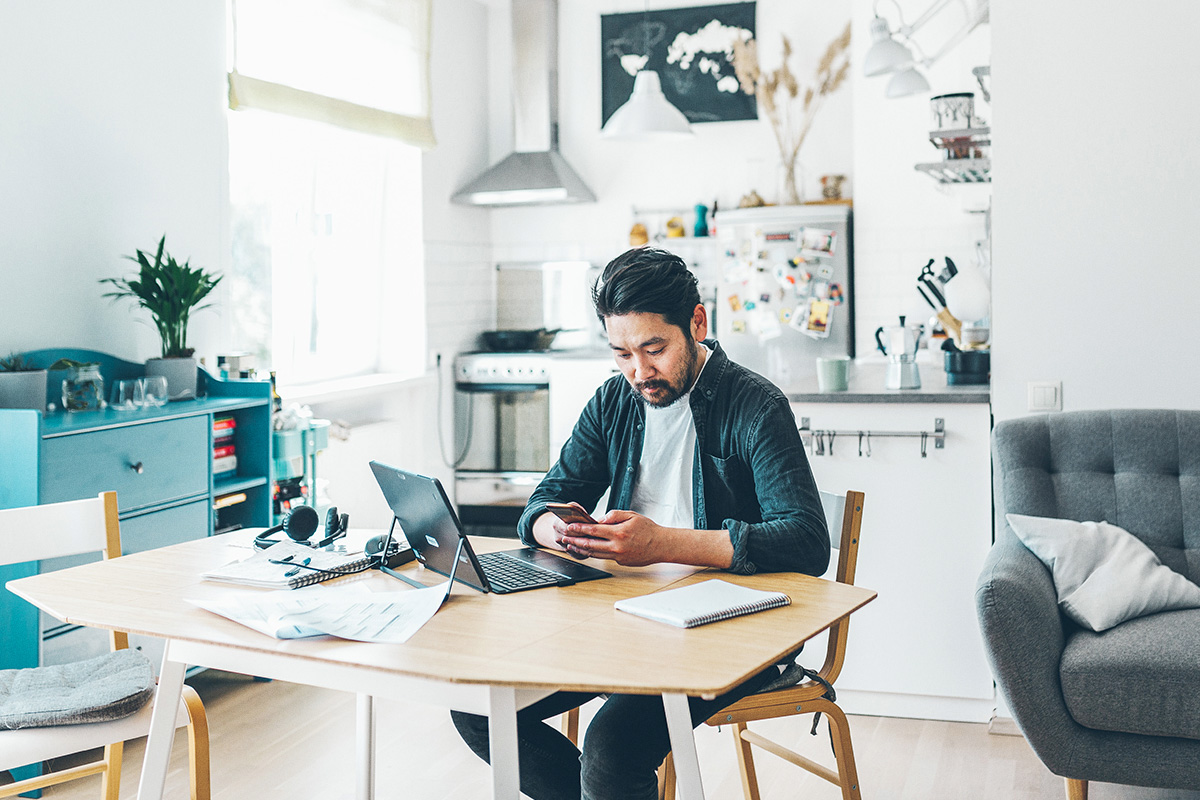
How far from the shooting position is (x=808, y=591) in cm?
167

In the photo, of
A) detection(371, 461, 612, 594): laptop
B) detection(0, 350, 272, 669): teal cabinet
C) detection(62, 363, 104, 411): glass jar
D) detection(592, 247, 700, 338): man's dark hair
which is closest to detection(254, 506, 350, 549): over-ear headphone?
detection(371, 461, 612, 594): laptop

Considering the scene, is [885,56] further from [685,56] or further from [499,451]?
[499,451]

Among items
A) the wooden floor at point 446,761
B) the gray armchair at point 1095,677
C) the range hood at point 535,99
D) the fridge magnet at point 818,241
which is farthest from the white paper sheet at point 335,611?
the range hood at point 535,99

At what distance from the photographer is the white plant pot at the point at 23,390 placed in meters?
2.80

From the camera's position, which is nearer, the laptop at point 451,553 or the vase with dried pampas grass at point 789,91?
the laptop at point 451,553

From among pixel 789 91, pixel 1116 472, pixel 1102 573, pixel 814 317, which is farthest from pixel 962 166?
pixel 789 91

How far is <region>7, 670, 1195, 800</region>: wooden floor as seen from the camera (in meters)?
2.61

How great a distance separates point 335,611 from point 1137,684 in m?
1.62

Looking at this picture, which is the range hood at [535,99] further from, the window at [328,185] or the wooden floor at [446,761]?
the wooden floor at [446,761]

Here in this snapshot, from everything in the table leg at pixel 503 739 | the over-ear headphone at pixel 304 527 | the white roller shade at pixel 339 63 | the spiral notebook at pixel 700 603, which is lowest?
Answer: the table leg at pixel 503 739

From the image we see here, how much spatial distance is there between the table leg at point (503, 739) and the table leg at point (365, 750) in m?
0.74

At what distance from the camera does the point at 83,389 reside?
121 inches

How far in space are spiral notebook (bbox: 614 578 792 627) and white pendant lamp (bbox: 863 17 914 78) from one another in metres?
2.56

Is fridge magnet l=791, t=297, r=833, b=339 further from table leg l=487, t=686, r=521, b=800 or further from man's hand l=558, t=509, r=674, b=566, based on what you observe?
table leg l=487, t=686, r=521, b=800
